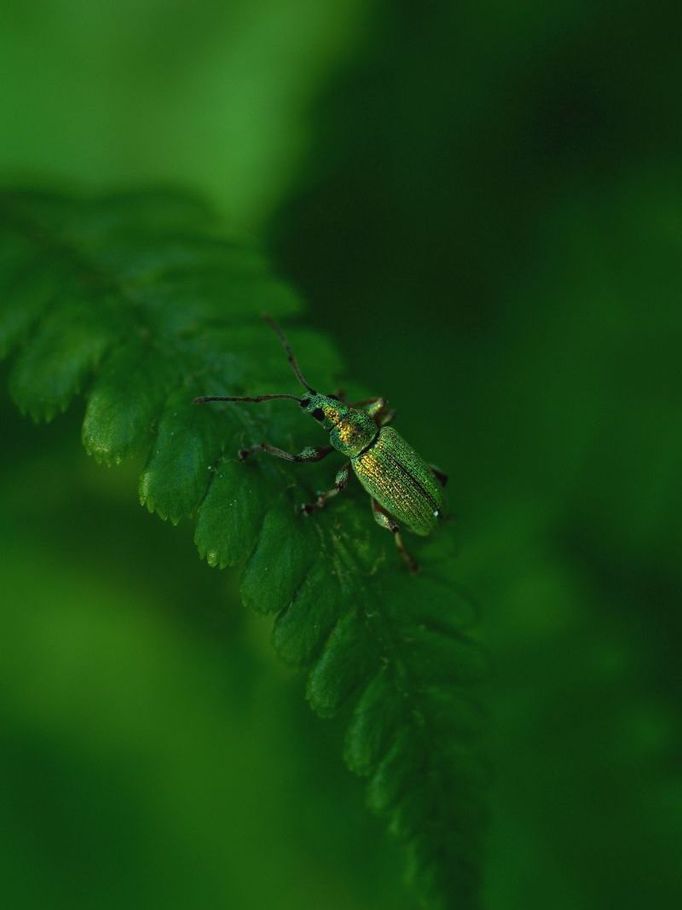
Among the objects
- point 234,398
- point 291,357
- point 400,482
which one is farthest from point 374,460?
point 234,398

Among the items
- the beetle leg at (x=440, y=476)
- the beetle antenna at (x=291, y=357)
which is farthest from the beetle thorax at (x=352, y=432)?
the beetle leg at (x=440, y=476)

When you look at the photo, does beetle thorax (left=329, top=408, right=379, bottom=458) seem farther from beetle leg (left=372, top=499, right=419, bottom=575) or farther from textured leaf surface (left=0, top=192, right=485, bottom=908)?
beetle leg (left=372, top=499, right=419, bottom=575)

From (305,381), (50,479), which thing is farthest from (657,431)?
(50,479)

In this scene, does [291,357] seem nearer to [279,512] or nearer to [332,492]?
[332,492]

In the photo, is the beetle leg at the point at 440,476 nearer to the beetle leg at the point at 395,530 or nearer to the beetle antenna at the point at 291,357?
the beetle leg at the point at 395,530

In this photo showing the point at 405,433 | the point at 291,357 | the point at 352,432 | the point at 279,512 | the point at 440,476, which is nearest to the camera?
the point at 279,512

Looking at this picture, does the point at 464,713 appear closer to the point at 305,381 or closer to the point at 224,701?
the point at 305,381

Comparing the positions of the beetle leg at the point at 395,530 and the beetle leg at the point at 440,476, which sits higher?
the beetle leg at the point at 440,476

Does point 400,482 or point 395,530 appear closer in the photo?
point 395,530
